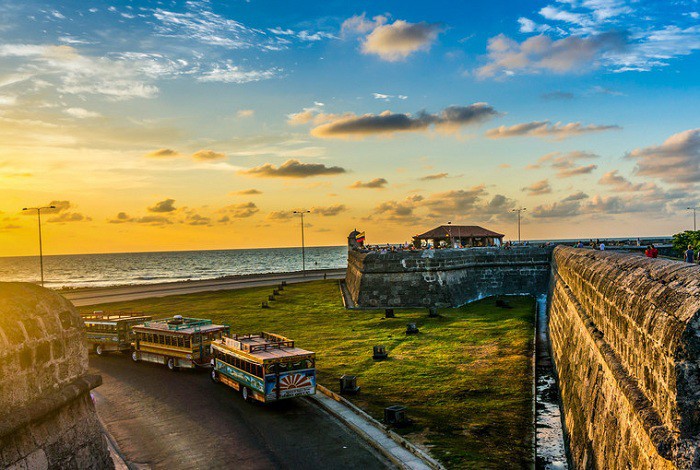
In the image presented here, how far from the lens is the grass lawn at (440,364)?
1412 centimetres

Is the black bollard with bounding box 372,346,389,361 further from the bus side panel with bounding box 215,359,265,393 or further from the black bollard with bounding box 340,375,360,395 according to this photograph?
the bus side panel with bounding box 215,359,265,393

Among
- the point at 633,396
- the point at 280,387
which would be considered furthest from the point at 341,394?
the point at 633,396

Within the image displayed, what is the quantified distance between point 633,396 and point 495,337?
65.5ft

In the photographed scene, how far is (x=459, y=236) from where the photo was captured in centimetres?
6203

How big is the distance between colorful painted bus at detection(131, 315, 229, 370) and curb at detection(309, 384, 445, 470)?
6961 millimetres

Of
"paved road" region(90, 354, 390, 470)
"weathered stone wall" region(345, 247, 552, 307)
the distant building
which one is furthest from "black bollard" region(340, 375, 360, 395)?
the distant building

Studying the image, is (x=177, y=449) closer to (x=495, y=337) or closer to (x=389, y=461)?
(x=389, y=461)

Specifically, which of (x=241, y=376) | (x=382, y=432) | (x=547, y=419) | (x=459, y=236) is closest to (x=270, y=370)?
(x=241, y=376)

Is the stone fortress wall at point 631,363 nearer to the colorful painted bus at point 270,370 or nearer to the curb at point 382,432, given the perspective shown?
the curb at point 382,432

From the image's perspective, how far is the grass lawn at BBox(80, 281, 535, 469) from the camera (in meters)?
14.1

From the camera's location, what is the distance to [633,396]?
648 cm

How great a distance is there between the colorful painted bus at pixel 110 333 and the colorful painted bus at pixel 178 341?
7.91 feet

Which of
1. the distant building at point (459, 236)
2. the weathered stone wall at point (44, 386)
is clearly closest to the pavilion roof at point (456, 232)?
the distant building at point (459, 236)

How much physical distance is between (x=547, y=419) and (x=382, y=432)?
4.84 metres
